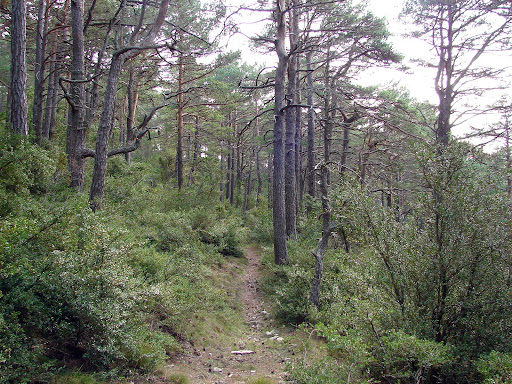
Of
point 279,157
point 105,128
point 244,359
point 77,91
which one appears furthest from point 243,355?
point 77,91

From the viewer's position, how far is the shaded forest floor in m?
4.59

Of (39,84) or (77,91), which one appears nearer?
(77,91)

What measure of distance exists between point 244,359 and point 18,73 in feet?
23.7

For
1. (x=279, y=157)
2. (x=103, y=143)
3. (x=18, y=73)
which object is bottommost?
(x=103, y=143)

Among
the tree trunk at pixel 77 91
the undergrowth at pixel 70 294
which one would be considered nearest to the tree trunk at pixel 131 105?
the tree trunk at pixel 77 91

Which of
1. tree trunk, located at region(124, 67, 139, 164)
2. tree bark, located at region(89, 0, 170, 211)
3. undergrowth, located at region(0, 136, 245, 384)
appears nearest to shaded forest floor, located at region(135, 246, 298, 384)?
undergrowth, located at region(0, 136, 245, 384)

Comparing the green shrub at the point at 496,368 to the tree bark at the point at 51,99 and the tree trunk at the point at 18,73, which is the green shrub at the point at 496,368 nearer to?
the tree trunk at the point at 18,73

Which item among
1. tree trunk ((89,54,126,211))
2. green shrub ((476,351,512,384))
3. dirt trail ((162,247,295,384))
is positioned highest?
tree trunk ((89,54,126,211))

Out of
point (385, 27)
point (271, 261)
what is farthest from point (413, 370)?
point (385, 27)

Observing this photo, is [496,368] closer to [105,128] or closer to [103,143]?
[103,143]

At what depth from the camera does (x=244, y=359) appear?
5.54 meters

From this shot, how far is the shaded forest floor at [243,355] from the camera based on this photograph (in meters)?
4.59

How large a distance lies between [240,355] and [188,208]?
722 centimetres

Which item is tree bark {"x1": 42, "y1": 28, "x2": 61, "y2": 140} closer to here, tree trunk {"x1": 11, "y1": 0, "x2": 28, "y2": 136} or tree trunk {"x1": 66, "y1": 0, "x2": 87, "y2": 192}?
tree trunk {"x1": 66, "y1": 0, "x2": 87, "y2": 192}
